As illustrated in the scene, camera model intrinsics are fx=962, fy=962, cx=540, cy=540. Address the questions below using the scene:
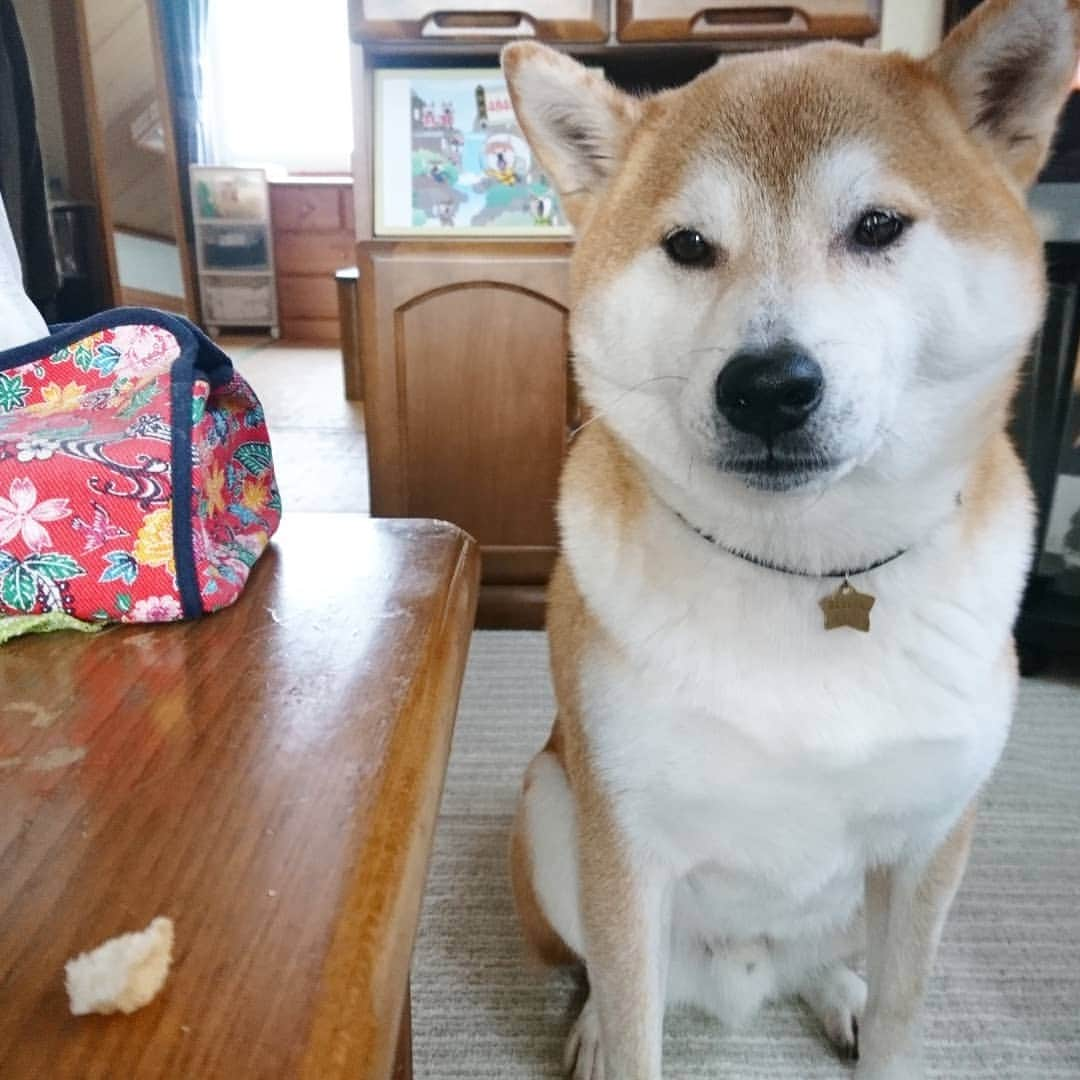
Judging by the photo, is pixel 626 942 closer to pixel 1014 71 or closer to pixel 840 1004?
pixel 840 1004

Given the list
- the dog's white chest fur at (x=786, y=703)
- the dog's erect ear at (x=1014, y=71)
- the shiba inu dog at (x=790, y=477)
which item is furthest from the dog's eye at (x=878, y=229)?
the dog's white chest fur at (x=786, y=703)

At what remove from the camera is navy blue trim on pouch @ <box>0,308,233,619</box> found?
2.20 feet

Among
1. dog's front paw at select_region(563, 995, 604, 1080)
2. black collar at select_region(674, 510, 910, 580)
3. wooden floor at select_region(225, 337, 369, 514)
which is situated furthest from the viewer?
wooden floor at select_region(225, 337, 369, 514)

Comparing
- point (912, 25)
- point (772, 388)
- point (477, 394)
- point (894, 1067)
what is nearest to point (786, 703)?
point (772, 388)

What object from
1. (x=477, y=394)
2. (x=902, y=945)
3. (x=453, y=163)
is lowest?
(x=902, y=945)

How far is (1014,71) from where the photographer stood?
25.6 inches

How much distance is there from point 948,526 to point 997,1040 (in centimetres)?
62

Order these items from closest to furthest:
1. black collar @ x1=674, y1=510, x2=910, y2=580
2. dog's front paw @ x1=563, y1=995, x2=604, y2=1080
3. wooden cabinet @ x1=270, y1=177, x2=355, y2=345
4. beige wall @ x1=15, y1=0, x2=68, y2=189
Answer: black collar @ x1=674, y1=510, x2=910, y2=580
dog's front paw @ x1=563, y1=995, x2=604, y2=1080
beige wall @ x1=15, y1=0, x2=68, y2=189
wooden cabinet @ x1=270, y1=177, x2=355, y2=345

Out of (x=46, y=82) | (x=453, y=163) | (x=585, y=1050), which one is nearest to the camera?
(x=585, y=1050)

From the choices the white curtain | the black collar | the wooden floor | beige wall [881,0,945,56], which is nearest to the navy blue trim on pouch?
the black collar

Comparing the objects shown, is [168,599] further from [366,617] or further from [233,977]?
[233,977]

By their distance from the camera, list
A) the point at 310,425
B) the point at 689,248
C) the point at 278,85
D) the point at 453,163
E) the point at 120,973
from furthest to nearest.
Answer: the point at 278,85 → the point at 310,425 → the point at 453,163 → the point at 689,248 → the point at 120,973

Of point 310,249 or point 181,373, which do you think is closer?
point 181,373

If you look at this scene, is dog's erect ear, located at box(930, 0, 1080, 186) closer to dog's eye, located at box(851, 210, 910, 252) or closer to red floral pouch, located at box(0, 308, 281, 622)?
dog's eye, located at box(851, 210, 910, 252)
